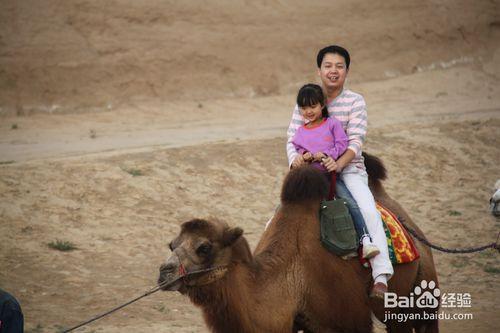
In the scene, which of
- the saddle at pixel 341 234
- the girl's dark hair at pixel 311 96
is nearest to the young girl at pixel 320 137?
the girl's dark hair at pixel 311 96

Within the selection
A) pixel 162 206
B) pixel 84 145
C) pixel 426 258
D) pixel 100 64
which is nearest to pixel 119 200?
pixel 162 206

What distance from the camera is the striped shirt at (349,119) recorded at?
21.6ft

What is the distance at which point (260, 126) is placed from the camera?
19.8 m

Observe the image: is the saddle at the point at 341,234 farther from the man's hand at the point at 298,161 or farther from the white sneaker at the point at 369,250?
the man's hand at the point at 298,161

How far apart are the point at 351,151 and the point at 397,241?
926 millimetres

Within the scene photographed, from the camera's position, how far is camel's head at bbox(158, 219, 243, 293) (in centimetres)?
537

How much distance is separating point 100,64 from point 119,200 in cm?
1113

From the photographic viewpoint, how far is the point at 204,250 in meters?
5.50

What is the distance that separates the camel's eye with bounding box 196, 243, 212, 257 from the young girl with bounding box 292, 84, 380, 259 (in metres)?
1.30

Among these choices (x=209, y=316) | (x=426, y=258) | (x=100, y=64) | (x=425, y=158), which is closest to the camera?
(x=209, y=316)

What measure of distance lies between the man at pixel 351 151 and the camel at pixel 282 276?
166mm

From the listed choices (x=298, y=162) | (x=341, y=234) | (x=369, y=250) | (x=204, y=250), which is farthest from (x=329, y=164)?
(x=204, y=250)

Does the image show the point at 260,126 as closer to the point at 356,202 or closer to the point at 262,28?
the point at 262,28

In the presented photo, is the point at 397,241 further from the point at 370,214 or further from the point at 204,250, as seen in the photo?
the point at 204,250
